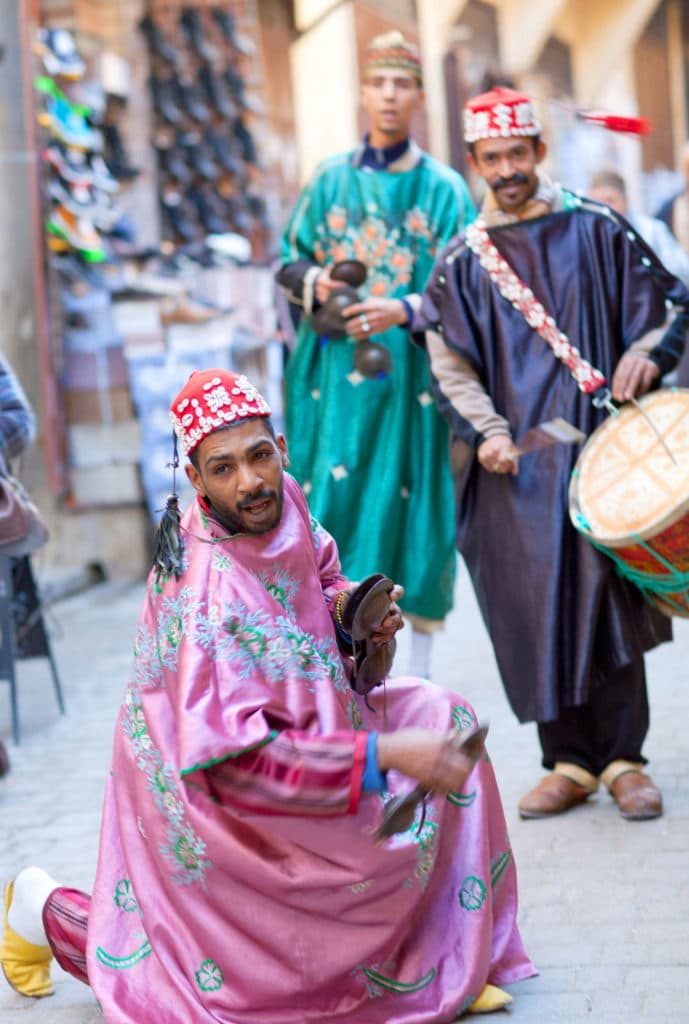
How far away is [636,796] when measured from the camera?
4.63 m

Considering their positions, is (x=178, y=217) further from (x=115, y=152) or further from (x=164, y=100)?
(x=115, y=152)

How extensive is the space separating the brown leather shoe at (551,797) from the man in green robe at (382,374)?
4.85ft

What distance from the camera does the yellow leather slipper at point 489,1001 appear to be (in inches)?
132

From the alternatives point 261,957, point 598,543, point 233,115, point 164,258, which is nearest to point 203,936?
point 261,957

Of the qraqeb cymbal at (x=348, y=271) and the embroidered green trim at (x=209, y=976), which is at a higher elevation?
the qraqeb cymbal at (x=348, y=271)

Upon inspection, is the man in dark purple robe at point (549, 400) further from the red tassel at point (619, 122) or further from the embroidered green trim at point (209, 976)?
the embroidered green trim at point (209, 976)

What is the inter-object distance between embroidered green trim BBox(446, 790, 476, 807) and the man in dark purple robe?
4.23 feet

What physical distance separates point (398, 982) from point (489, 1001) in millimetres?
222

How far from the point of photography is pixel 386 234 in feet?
20.1

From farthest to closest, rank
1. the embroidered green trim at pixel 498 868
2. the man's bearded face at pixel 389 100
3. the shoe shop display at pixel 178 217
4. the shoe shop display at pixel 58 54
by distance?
the shoe shop display at pixel 178 217, the shoe shop display at pixel 58 54, the man's bearded face at pixel 389 100, the embroidered green trim at pixel 498 868

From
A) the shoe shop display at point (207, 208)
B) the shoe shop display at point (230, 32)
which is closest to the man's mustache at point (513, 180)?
the shoe shop display at point (207, 208)

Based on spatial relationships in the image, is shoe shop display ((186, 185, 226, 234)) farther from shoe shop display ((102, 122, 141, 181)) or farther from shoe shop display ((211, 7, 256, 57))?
shoe shop display ((102, 122, 141, 181))

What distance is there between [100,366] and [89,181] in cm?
110

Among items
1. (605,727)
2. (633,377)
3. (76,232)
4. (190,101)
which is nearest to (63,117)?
(76,232)
